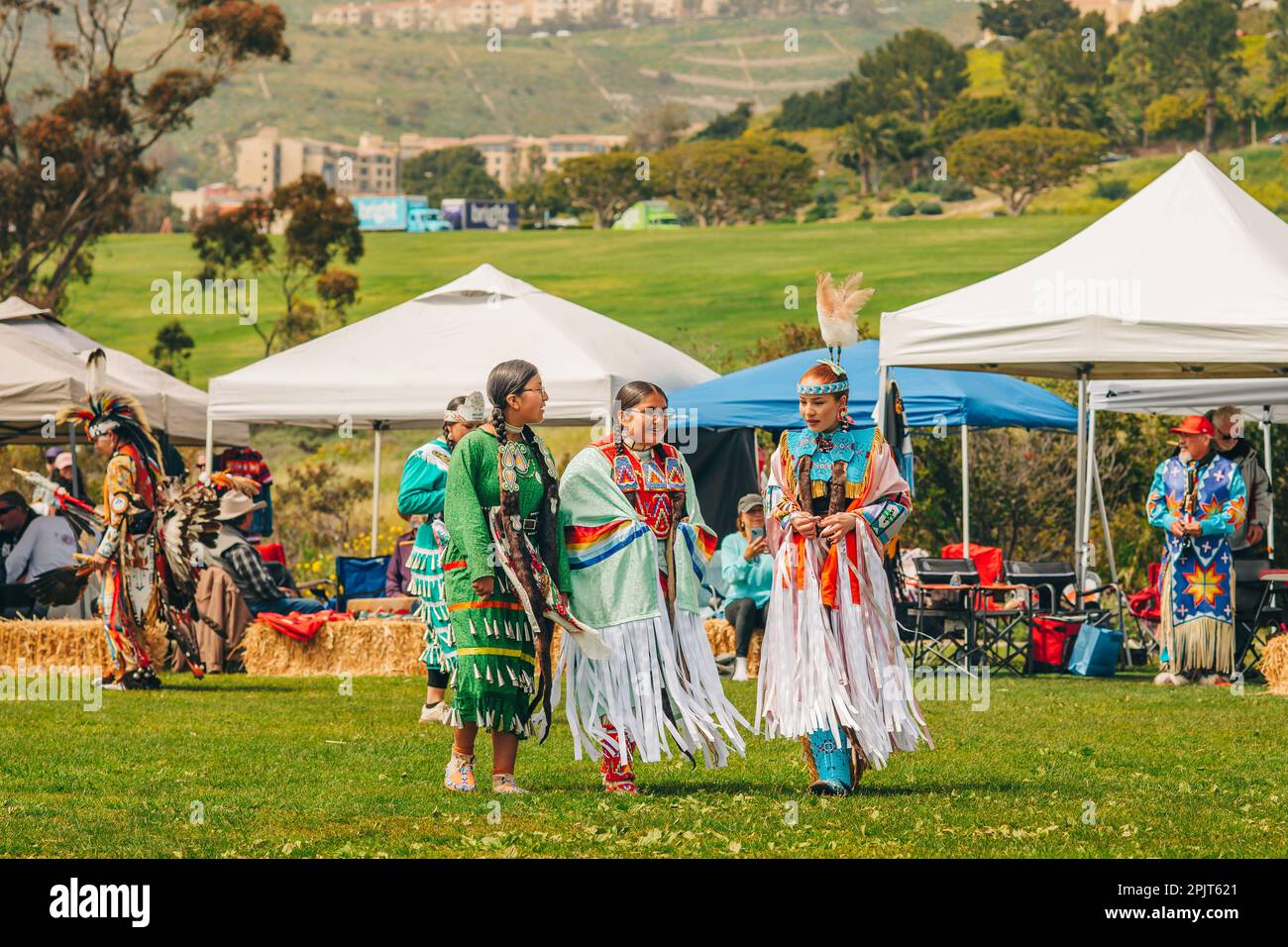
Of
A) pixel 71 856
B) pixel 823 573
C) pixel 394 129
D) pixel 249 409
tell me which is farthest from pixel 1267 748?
pixel 394 129

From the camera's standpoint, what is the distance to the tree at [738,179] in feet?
293

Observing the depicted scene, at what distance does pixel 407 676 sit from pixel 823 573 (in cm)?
611

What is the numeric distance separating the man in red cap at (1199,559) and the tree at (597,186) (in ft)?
262

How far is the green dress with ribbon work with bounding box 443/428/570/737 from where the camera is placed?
646cm

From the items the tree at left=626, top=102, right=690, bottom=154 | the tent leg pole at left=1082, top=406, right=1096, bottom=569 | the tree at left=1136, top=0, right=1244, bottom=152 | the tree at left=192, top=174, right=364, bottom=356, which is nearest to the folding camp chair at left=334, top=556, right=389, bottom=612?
the tent leg pole at left=1082, top=406, right=1096, bottom=569

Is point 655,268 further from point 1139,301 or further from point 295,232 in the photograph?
point 1139,301

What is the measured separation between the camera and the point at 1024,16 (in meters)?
130

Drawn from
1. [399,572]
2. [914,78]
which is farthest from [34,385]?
[914,78]

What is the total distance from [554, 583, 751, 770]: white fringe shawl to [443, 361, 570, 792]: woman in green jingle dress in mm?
179

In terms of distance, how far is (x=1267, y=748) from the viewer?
8172 millimetres

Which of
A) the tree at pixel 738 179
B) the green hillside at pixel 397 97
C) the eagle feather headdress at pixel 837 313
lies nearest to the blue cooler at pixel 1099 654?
the eagle feather headdress at pixel 837 313

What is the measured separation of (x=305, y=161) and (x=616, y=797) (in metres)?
148
